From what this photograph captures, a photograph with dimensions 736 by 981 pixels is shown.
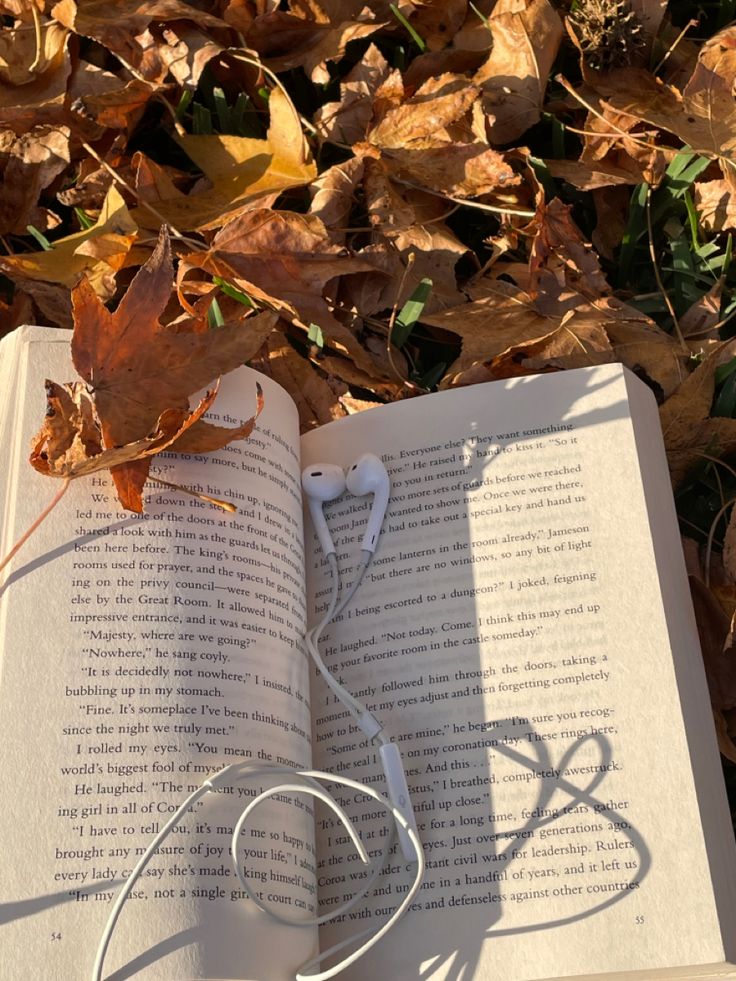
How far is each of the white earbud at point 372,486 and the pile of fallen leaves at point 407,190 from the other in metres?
0.12

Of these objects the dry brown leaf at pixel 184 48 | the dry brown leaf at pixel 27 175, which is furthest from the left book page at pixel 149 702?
the dry brown leaf at pixel 184 48

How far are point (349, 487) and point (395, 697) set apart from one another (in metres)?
0.20

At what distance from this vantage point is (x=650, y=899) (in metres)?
0.81

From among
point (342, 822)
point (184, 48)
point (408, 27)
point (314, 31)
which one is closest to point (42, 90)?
point (184, 48)

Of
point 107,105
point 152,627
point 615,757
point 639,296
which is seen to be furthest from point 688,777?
point 107,105

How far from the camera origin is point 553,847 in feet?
2.72

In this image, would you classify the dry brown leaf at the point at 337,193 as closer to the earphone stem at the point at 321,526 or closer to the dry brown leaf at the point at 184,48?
the dry brown leaf at the point at 184,48

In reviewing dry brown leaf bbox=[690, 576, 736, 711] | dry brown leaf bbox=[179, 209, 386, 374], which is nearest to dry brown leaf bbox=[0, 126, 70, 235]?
dry brown leaf bbox=[179, 209, 386, 374]

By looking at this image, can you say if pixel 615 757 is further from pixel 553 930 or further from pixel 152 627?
pixel 152 627

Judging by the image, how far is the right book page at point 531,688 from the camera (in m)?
0.82

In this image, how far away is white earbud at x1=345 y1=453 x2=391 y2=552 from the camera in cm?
96

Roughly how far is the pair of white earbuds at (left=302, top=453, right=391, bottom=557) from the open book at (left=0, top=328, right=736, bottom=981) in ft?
0.04

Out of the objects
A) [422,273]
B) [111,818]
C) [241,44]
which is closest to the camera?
[111,818]

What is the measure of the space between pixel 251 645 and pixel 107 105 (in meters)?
0.69
